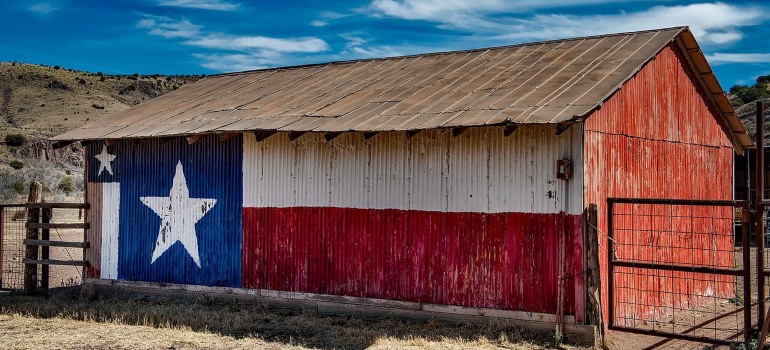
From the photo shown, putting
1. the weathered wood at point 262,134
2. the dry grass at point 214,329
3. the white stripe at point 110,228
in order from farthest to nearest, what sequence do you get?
1. the white stripe at point 110,228
2. the weathered wood at point 262,134
3. the dry grass at point 214,329

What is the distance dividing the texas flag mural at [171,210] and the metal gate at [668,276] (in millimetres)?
6627

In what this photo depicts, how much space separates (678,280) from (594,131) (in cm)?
415

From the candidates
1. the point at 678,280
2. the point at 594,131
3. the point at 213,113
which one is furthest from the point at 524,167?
the point at 213,113

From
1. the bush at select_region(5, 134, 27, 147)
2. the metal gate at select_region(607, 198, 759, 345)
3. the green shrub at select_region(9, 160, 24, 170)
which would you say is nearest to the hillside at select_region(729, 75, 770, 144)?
the metal gate at select_region(607, 198, 759, 345)

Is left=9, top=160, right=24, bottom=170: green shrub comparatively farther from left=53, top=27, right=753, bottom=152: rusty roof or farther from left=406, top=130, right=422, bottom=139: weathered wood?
left=406, top=130, right=422, bottom=139: weathered wood

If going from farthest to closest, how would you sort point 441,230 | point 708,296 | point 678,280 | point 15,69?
point 15,69 < point 708,296 < point 678,280 < point 441,230

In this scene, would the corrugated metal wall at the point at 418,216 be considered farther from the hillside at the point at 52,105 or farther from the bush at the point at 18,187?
the hillside at the point at 52,105

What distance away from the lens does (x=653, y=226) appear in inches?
524

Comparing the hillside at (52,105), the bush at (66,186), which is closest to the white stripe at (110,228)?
the bush at (66,186)

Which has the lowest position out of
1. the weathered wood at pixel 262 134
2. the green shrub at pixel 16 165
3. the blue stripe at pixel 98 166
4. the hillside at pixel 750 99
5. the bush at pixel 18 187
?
the bush at pixel 18 187

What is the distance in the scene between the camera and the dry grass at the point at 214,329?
441 inches

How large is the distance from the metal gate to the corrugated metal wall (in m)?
1.00

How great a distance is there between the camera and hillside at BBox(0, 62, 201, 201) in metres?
50.6

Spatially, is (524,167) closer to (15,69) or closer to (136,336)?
(136,336)
